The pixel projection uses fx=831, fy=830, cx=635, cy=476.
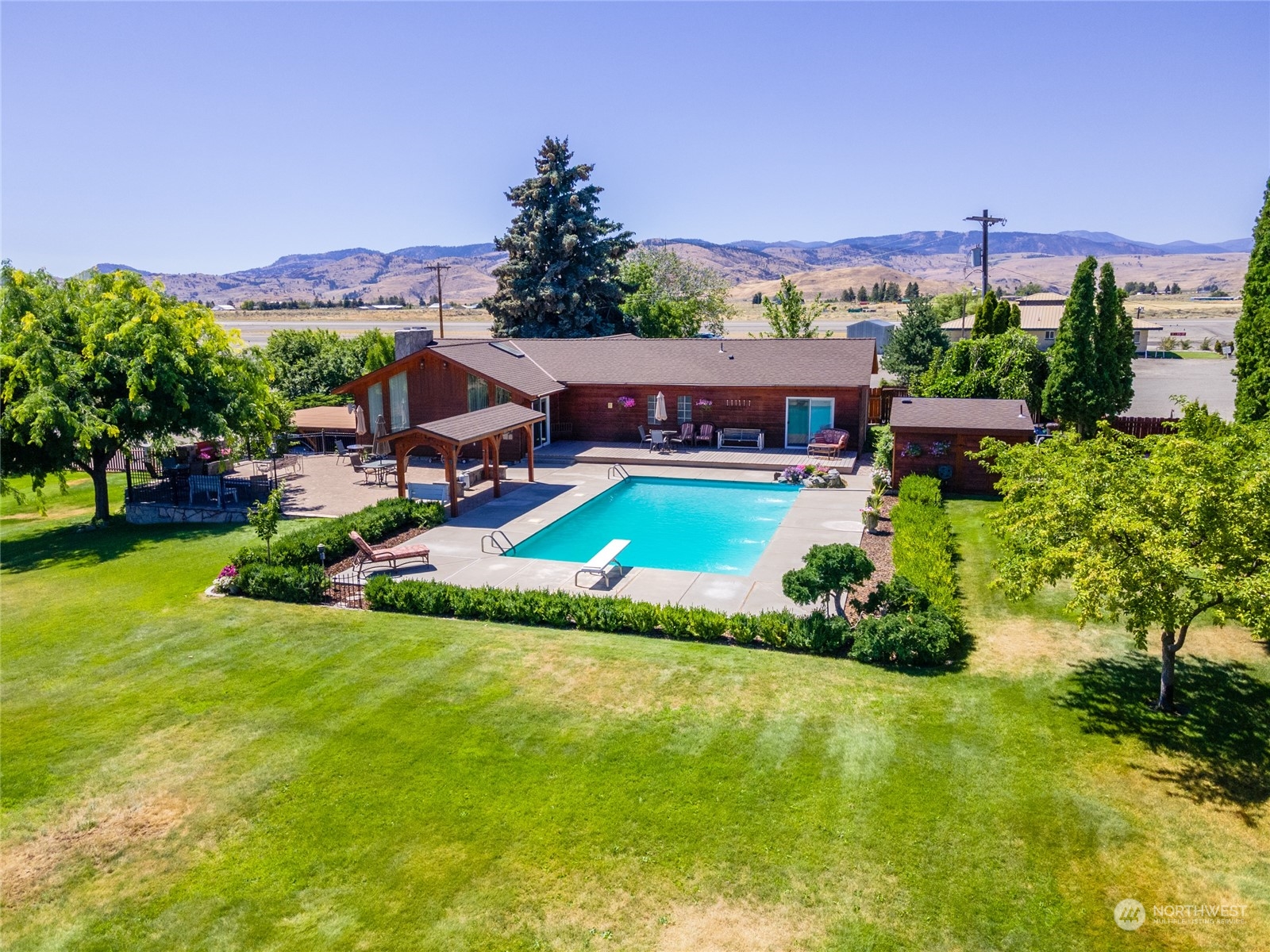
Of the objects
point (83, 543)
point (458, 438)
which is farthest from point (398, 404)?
point (83, 543)

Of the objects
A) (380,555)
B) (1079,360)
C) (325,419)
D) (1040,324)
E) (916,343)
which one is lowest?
(380,555)

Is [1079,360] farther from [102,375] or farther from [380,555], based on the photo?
[102,375]

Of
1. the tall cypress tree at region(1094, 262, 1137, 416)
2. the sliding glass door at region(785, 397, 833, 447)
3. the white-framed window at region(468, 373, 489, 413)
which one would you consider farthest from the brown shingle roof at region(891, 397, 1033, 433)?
the white-framed window at region(468, 373, 489, 413)

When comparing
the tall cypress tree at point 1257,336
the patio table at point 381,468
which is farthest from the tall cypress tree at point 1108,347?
the patio table at point 381,468

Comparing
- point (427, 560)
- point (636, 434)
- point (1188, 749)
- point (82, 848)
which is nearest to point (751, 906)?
point (1188, 749)

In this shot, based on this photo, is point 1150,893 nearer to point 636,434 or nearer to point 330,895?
point 330,895

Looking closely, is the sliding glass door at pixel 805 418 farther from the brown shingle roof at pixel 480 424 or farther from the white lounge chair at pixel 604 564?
the white lounge chair at pixel 604 564
